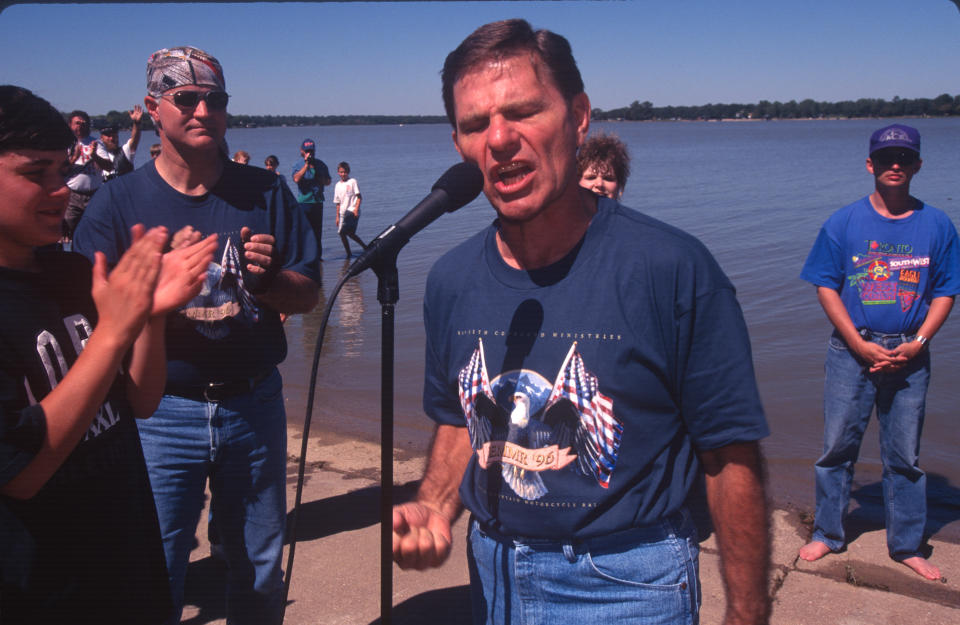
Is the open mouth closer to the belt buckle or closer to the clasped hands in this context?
the belt buckle

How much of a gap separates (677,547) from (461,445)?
2.02 ft

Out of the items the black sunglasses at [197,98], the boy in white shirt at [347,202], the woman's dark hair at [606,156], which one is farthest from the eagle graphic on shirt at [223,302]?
the boy in white shirt at [347,202]

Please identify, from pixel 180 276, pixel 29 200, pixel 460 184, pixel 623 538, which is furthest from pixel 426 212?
pixel 29 200

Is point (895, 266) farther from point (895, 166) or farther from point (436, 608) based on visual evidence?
point (436, 608)

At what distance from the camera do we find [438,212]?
5.42 feet

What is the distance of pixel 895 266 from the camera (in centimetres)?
396

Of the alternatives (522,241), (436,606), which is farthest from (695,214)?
(522,241)

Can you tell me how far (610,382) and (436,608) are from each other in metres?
2.43

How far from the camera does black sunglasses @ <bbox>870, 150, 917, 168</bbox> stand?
3.95 m

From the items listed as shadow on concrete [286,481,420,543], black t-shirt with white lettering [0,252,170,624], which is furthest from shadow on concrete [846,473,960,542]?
black t-shirt with white lettering [0,252,170,624]

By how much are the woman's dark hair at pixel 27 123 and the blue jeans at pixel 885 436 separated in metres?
3.69

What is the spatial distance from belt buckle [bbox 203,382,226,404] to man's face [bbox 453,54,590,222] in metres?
1.41

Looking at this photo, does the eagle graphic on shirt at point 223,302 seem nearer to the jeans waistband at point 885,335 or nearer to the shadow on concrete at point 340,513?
the shadow on concrete at point 340,513

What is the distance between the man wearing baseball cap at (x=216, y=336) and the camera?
2.71 metres
